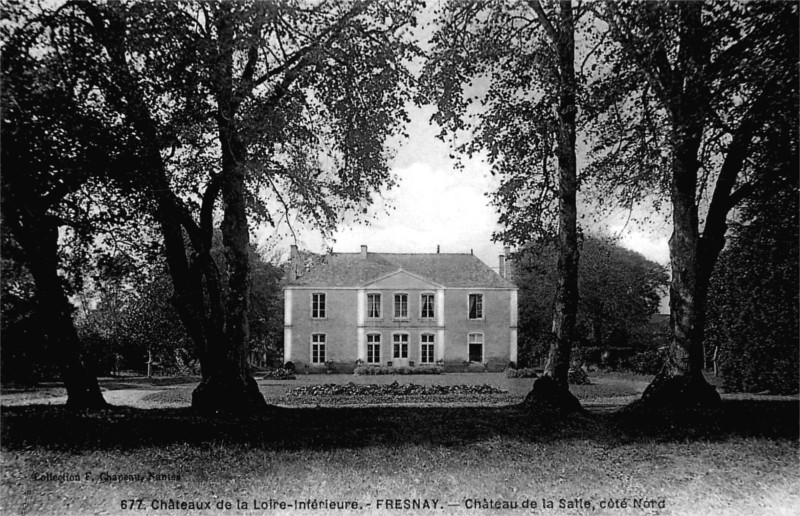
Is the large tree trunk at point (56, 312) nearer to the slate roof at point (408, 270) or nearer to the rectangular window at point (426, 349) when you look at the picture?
the slate roof at point (408, 270)

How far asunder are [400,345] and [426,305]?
299 centimetres

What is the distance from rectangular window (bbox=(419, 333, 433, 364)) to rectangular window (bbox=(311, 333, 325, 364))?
241 inches

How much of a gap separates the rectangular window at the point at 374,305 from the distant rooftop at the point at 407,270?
3.45ft

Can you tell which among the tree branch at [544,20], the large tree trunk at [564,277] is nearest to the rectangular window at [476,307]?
the large tree trunk at [564,277]

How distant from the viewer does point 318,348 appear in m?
34.5

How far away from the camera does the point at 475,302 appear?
34.8 m

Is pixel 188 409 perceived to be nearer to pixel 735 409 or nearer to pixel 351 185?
pixel 351 185

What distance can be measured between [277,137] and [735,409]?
28.3 ft

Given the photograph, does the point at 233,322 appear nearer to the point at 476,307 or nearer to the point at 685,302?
the point at 685,302

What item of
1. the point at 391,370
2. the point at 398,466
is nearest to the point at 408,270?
the point at 391,370

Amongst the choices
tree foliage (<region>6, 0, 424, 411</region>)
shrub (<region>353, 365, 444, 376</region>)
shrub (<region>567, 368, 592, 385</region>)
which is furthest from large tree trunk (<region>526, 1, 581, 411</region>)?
shrub (<region>353, 365, 444, 376</region>)

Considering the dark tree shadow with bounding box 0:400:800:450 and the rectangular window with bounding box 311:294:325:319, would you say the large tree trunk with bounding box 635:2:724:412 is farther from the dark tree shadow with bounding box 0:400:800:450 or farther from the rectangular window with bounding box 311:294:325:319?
the rectangular window with bounding box 311:294:325:319

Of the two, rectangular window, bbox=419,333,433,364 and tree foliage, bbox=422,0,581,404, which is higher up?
tree foliage, bbox=422,0,581,404

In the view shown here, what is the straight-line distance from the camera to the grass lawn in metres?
5.30
